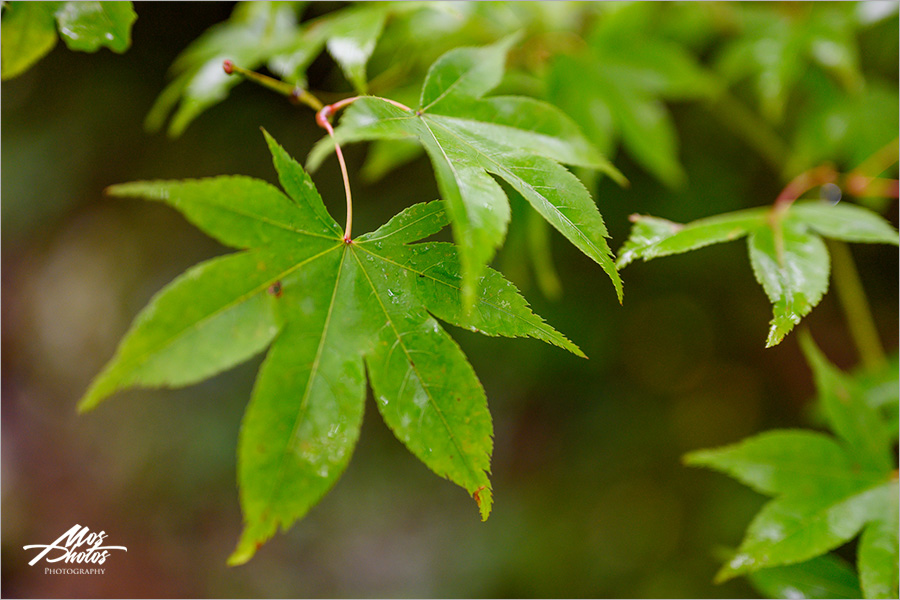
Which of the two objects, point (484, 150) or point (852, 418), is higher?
point (484, 150)

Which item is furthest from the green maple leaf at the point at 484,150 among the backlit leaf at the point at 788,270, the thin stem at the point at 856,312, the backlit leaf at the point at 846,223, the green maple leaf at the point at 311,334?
the thin stem at the point at 856,312

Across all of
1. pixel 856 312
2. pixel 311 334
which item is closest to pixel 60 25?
pixel 311 334

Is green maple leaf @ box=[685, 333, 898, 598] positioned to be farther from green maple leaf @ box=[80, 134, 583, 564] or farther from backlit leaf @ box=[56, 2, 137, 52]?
backlit leaf @ box=[56, 2, 137, 52]

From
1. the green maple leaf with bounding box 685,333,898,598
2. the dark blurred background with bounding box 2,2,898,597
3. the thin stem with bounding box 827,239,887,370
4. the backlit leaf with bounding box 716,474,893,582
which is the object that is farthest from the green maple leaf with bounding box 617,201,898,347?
the dark blurred background with bounding box 2,2,898,597

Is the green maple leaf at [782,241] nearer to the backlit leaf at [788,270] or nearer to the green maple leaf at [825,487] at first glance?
the backlit leaf at [788,270]

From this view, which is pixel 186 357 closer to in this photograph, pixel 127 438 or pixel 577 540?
pixel 577 540

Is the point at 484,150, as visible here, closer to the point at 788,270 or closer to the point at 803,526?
the point at 788,270

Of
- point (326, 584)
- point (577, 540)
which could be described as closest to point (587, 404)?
point (577, 540)

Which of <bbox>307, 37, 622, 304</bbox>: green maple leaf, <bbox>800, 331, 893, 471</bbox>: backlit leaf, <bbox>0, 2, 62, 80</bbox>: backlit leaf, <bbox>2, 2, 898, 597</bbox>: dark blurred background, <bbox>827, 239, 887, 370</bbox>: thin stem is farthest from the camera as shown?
<bbox>2, 2, 898, 597</bbox>: dark blurred background
